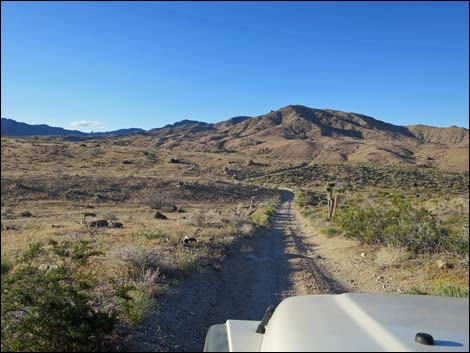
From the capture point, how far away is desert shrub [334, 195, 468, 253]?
1147cm

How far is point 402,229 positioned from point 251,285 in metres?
5.37

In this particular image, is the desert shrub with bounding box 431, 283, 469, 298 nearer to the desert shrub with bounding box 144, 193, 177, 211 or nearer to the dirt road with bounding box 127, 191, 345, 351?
the dirt road with bounding box 127, 191, 345, 351

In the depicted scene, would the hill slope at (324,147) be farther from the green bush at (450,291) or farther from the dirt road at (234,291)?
the green bush at (450,291)

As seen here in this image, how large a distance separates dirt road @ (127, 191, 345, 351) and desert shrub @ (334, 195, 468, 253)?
1.86m

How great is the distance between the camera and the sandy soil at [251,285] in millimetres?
5934

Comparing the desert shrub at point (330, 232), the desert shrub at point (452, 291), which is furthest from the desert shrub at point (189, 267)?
the desert shrub at point (330, 232)

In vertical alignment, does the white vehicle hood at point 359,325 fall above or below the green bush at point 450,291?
above

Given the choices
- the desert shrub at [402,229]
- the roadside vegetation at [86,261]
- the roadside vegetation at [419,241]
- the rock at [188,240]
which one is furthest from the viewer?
the rock at [188,240]

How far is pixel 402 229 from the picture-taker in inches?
486

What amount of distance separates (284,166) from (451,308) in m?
82.1

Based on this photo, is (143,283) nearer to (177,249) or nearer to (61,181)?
(177,249)

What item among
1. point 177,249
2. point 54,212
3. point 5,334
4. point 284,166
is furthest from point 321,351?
point 284,166

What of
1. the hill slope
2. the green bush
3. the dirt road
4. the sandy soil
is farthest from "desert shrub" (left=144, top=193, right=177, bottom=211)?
the hill slope

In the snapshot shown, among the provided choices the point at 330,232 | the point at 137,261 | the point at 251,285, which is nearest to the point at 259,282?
the point at 251,285
